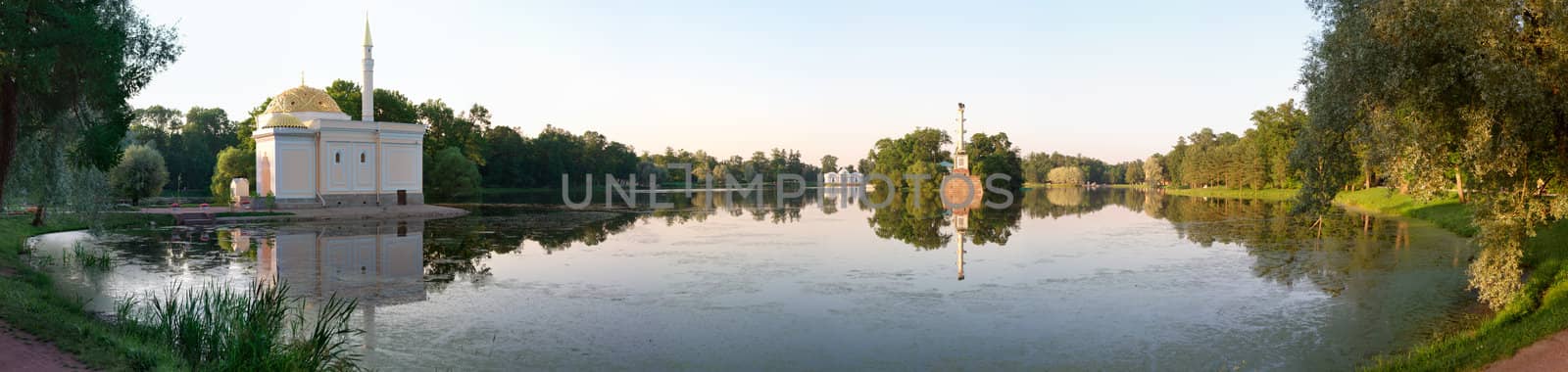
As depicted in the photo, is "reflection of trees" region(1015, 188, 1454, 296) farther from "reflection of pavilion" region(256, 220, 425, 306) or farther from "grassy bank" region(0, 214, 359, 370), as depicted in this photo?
"reflection of pavilion" region(256, 220, 425, 306)

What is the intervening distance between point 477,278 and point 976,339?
34.2 feet

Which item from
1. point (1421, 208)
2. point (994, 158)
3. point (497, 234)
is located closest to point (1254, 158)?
point (994, 158)

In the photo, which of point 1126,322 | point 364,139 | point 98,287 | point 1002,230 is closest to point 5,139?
point 98,287

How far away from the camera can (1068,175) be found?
498ft

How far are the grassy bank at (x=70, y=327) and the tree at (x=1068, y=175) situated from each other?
500 feet

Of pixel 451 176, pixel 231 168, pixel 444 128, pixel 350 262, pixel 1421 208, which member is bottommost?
pixel 350 262

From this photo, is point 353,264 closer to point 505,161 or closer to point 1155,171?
point 505,161

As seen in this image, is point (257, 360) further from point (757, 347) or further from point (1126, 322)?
point (1126, 322)

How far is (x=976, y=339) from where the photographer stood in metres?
10.4

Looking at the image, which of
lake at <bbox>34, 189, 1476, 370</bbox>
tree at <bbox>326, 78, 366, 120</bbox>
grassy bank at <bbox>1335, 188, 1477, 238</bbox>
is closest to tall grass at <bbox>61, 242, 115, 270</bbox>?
lake at <bbox>34, 189, 1476, 370</bbox>

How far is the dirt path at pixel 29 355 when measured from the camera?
313 inches

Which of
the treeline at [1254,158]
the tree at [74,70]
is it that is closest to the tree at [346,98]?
the tree at [74,70]

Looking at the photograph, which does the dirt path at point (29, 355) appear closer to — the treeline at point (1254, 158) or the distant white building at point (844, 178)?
the treeline at point (1254, 158)

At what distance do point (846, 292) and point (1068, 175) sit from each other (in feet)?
483
